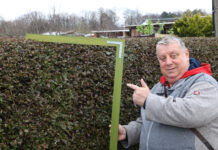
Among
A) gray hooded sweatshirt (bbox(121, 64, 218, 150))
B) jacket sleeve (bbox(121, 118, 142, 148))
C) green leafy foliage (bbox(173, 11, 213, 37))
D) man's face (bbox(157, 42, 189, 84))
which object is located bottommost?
jacket sleeve (bbox(121, 118, 142, 148))

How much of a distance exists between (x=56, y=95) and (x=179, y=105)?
1.19 m

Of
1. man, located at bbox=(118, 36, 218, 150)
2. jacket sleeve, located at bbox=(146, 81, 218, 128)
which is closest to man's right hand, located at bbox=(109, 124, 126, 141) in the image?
man, located at bbox=(118, 36, 218, 150)

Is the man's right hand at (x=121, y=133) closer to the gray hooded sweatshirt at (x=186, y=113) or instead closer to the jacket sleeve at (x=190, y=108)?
the gray hooded sweatshirt at (x=186, y=113)

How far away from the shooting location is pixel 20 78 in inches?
73.4

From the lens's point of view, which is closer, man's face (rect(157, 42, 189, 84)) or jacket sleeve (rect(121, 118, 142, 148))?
man's face (rect(157, 42, 189, 84))

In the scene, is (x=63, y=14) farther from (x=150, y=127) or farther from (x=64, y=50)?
(x=150, y=127)

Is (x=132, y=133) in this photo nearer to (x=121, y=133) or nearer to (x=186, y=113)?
(x=121, y=133)

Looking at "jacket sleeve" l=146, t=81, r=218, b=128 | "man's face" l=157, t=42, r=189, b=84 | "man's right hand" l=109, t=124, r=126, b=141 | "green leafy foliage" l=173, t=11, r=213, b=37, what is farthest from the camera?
"green leafy foliage" l=173, t=11, r=213, b=37

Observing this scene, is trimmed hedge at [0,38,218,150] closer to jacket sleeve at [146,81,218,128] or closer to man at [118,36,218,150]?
man at [118,36,218,150]

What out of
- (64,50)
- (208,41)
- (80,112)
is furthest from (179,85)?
(208,41)

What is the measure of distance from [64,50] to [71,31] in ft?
24.1

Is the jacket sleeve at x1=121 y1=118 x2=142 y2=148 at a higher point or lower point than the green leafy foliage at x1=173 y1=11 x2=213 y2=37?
lower

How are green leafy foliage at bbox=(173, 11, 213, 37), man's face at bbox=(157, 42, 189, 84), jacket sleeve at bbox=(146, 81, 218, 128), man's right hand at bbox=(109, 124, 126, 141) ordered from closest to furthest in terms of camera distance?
jacket sleeve at bbox=(146, 81, 218, 128)
man's face at bbox=(157, 42, 189, 84)
man's right hand at bbox=(109, 124, 126, 141)
green leafy foliage at bbox=(173, 11, 213, 37)

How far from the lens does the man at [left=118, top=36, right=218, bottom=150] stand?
58.1 inches
